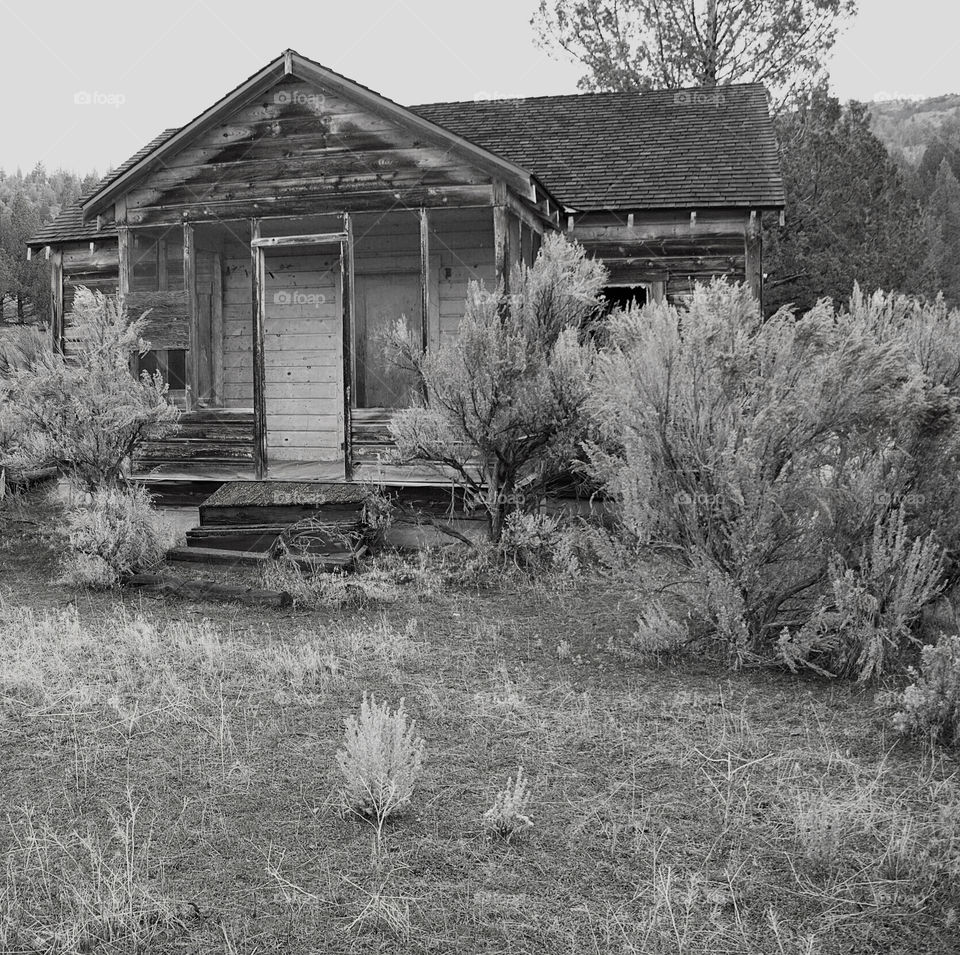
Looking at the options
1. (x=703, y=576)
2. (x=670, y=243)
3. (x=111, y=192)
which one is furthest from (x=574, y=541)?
(x=111, y=192)

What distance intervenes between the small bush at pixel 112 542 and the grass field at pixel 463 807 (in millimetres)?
2246

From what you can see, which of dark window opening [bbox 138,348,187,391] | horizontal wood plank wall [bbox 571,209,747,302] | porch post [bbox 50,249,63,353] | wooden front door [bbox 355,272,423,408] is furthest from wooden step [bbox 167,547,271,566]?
porch post [bbox 50,249,63,353]

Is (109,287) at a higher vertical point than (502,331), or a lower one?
higher

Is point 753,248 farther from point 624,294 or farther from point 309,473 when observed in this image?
point 309,473

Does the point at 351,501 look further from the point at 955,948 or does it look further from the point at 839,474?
the point at 955,948

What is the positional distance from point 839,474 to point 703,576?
1.10 metres

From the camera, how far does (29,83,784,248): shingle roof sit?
13180mm

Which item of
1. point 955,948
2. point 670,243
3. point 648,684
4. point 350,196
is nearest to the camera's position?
point 955,948

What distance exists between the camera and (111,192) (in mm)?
11062

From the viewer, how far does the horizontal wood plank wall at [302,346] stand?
1442 centimetres

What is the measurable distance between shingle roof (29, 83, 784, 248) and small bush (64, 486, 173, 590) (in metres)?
3.99

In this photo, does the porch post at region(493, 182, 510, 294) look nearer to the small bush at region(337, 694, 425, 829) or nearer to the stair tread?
the stair tread

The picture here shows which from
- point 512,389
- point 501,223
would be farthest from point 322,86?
point 512,389

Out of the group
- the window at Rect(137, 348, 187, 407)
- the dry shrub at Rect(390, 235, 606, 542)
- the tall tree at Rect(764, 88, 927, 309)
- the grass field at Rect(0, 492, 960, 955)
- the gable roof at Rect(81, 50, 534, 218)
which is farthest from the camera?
the tall tree at Rect(764, 88, 927, 309)
